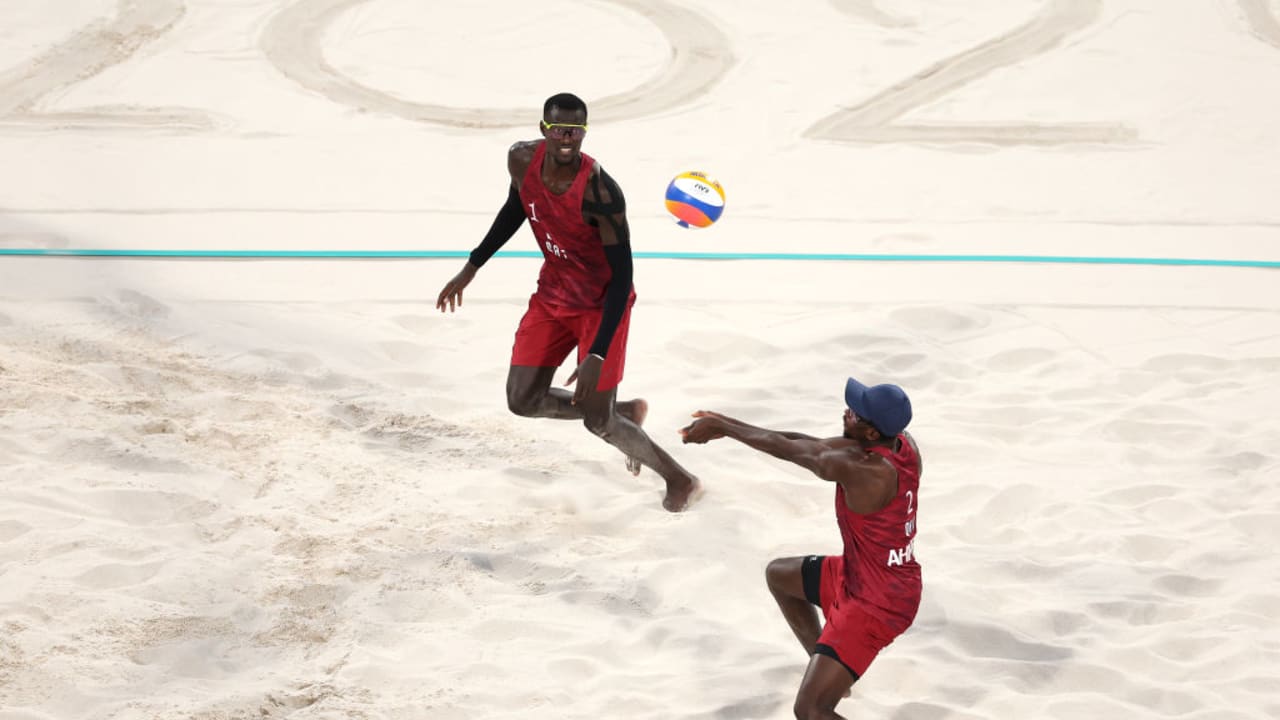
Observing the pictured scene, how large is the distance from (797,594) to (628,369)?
251 cm

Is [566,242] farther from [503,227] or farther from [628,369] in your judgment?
[628,369]

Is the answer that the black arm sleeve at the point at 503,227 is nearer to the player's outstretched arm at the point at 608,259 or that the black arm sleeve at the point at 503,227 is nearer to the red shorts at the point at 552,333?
the red shorts at the point at 552,333

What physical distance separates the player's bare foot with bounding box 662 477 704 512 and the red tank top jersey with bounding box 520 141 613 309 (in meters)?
0.86

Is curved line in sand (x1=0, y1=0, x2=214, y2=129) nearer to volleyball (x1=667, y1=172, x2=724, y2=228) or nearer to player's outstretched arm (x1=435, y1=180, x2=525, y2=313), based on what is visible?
volleyball (x1=667, y1=172, x2=724, y2=228)

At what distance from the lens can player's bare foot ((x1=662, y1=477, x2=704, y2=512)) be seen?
570cm

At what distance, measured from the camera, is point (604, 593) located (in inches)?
203

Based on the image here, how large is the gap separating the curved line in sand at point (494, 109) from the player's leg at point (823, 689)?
6.87 metres

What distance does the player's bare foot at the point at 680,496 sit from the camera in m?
5.70

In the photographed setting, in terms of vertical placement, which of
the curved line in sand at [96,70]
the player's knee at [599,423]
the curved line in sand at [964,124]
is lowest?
the curved line in sand at [96,70]

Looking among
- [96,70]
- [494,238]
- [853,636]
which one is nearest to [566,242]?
[494,238]

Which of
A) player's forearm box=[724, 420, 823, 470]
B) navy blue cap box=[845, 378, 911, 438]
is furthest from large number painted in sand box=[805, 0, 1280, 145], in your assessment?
navy blue cap box=[845, 378, 911, 438]

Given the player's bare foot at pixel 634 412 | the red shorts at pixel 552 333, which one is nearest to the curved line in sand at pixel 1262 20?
the player's bare foot at pixel 634 412

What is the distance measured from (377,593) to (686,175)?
289 centimetres

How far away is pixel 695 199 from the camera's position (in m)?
6.81
